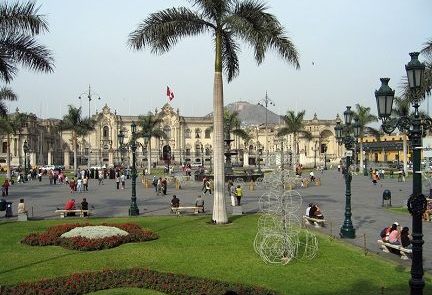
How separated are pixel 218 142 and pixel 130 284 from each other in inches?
340

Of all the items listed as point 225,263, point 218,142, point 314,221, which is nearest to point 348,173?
point 314,221

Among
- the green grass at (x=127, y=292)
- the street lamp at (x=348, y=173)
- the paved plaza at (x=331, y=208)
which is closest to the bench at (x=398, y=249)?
the paved plaza at (x=331, y=208)

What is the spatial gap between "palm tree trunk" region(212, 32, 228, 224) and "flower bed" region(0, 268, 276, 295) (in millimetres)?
7560

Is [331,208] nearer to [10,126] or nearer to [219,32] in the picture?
[219,32]

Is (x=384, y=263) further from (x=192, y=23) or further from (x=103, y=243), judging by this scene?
(x=192, y=23)

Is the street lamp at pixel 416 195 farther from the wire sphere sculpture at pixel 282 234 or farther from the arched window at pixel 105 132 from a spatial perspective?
the arched window at pixel 105 132

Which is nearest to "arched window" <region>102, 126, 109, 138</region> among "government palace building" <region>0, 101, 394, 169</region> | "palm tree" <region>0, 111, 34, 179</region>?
"government palace building" <region>0, 101, 394, 169</region>

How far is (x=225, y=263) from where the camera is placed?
12273 millimetres

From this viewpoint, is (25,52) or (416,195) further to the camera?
(25,52)

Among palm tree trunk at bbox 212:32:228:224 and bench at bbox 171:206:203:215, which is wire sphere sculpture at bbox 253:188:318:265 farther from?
bench at bbox 171:206:203:215

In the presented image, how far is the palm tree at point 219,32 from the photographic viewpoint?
58.9ft

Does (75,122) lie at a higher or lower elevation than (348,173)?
higher

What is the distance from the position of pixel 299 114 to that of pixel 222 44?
43.1 metres

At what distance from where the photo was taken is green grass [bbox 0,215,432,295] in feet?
34.7
